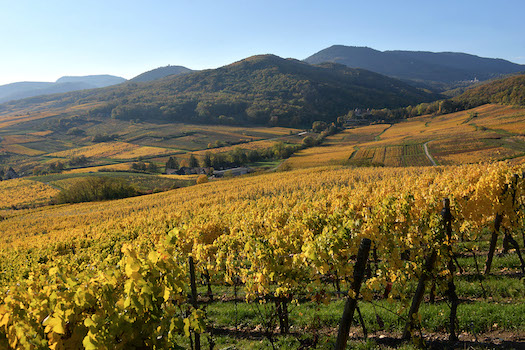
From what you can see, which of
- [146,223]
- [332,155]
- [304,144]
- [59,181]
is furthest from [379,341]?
[304,144]

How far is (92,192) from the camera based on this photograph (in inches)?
2517

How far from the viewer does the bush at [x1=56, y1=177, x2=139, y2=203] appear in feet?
207

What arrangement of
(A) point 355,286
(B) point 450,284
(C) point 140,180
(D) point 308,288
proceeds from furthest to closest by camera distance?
(C) point 140,180 → (B) point 450,284 → (D) point 308,288 → (A) point 355,286

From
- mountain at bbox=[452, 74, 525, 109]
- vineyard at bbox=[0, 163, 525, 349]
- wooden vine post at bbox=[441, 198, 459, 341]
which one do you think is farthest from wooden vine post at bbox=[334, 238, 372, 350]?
mountain at bbox=[452, 74, 525, 109]

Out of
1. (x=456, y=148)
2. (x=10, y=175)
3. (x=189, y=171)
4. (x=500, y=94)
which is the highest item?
(x=500, y=94)

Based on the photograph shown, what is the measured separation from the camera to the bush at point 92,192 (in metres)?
63.0

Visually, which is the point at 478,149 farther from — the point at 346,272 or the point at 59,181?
the point at 59,181

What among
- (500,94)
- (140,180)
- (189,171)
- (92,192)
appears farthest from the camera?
(500,94)

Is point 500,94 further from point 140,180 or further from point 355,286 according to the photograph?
point 355,286

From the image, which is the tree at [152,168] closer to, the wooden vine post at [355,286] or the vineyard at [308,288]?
Result: the vineyard at [308,288]

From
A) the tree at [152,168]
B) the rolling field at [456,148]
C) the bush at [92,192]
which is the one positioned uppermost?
the rolling field at [456,148]

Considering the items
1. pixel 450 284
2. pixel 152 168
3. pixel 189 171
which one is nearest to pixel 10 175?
pixel 152 168

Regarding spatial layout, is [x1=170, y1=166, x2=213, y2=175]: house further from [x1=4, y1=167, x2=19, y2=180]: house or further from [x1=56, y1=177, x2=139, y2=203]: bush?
[x1=4, y1=167, x2=19, y2=180]: house

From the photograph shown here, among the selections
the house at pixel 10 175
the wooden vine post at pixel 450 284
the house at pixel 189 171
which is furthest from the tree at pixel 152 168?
the wooden vine post at pixel 450 284
